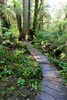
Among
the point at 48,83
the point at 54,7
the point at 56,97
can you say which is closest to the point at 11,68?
the point at 48,83

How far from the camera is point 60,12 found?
46.2ft

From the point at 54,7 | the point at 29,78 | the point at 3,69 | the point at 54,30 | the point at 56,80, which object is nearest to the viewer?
the point at 56,80

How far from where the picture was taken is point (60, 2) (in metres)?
13.9

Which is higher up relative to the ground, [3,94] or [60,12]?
[60,12]

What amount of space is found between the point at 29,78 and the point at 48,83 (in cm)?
88

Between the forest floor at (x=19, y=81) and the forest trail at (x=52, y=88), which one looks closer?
the forest trail at (x=52, y=88)

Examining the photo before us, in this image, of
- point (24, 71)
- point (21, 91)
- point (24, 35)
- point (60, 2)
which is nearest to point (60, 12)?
point (60, 2)

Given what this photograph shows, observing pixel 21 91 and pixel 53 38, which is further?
pixel 53 38

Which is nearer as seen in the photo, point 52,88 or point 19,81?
point 52,88

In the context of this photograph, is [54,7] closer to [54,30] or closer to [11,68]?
[54,30]

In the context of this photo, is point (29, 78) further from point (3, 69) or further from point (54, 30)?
point (54, 30)

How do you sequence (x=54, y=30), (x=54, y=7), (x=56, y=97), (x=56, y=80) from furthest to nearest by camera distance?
(x=54, y=7)
(x=54, y=30)
(x=56, y=80)
(x=56, y=97)

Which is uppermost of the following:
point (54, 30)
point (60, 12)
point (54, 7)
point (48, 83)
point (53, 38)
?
point (54, 7)

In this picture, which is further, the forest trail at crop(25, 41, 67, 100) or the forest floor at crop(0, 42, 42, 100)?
the forest floor at crop(0, 42, 42, 100)
